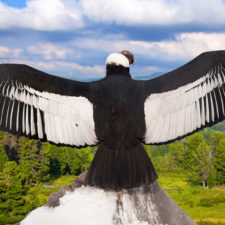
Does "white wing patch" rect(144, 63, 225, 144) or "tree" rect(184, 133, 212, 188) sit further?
"tree" rect(184, 133, 212, 188)

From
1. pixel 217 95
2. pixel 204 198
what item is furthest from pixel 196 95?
pixel 204 198

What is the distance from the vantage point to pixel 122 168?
6160mm

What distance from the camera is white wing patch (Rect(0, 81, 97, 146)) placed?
6430 millimetres

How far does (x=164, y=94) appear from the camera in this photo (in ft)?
21.0

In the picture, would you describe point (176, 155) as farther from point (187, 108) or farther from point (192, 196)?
point (187, 108)

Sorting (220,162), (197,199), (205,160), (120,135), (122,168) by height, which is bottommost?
(197,199)

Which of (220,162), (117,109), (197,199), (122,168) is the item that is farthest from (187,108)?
(220,162)

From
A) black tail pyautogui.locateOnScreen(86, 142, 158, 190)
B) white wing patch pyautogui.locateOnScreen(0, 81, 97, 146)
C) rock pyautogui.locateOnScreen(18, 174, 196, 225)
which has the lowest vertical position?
rock pyautogui.locateOnScreen(18, 174, 196, 225)

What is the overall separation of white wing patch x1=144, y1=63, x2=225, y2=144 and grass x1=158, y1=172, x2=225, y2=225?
106 ft

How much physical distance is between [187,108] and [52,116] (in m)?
2.67

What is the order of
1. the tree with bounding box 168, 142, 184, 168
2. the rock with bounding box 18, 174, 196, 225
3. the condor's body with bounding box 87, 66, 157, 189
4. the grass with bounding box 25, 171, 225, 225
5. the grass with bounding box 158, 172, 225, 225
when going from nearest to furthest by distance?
the condor's body with bounding box 87, 66, 157, 189 → the rock with bounding box 18, 174, 196, 225 → the grass with bounding box 25, 171, 225, 225 → the grass with bounding box 158, 172, 225, 225 → the tree with bounding box 168, 142, 184, 168

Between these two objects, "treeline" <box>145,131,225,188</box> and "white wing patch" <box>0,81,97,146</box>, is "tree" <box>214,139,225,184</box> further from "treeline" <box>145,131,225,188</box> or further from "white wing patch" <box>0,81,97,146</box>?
"white wing patch" <box>0,81,97,146</box>

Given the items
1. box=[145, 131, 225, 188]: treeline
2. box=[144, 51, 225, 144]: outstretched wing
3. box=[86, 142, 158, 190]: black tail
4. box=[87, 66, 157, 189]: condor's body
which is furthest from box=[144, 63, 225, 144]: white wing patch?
box=[145, 131, 225, 188]: treeline

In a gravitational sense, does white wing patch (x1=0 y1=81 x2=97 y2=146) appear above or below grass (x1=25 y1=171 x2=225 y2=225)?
above
